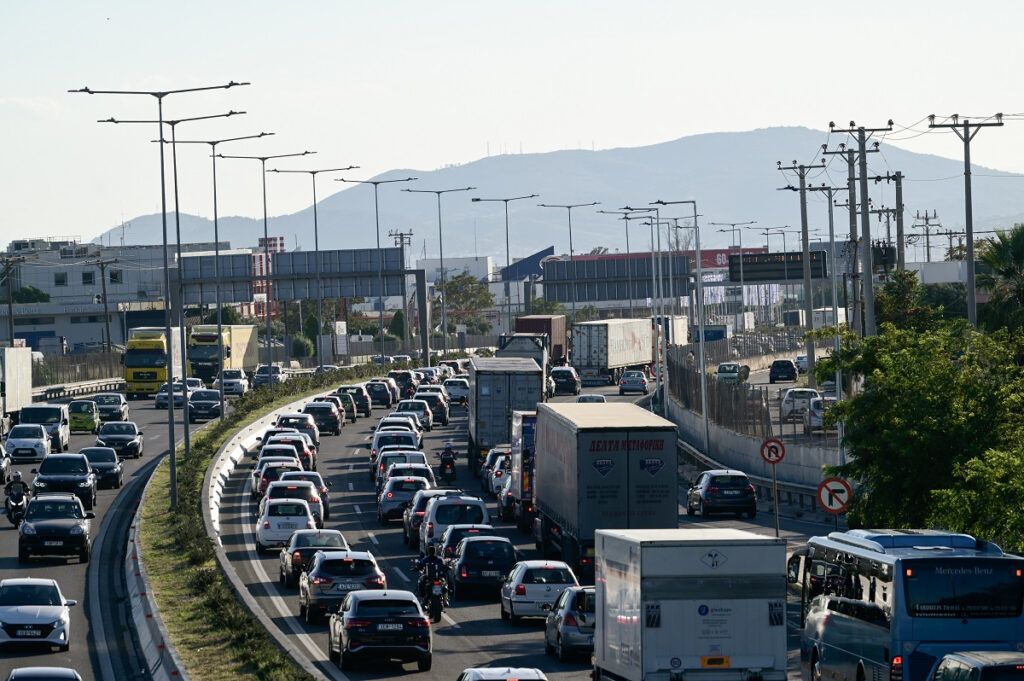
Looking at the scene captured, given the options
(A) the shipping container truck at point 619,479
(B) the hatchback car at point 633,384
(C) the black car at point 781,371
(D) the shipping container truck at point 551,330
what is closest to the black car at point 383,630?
(A) the shipping container truck at point 619,479

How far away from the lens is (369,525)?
4719cm

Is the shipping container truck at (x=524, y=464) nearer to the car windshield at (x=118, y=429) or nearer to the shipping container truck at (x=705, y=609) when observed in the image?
the shipping container truck at (x=705, y=609)

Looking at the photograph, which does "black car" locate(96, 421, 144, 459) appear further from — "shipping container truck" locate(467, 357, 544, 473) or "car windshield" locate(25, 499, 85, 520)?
"car windshield" locate(25, 499, 85, 520)

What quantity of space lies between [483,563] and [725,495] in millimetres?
15542

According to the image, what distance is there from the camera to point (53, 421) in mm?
64375

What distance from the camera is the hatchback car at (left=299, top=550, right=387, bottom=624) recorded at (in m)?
30.8

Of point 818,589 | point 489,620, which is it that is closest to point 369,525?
point 489,620

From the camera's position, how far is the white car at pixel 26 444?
197 ft

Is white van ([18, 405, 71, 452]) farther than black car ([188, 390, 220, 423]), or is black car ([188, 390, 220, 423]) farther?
black car ([188, 390, 220, 423])

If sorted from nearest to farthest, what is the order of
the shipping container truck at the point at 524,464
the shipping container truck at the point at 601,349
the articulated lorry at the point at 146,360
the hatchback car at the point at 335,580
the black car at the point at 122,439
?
the hatchback car at the point at 335,580, the shipping container truck at the point at 524,464, the black car at the point at 122,439, the articulated lorry at the point at 146,360, the shipping container truck at the point at 601,349

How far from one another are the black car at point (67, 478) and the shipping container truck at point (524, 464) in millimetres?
12108

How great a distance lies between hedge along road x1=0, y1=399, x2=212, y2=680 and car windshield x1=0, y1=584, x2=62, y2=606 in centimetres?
80

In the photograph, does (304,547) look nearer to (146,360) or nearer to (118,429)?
(118,429)

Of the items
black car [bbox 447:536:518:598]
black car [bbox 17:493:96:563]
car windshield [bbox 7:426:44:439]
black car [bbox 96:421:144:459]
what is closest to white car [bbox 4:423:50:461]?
car windshield [bbox 7:426:44:439]
